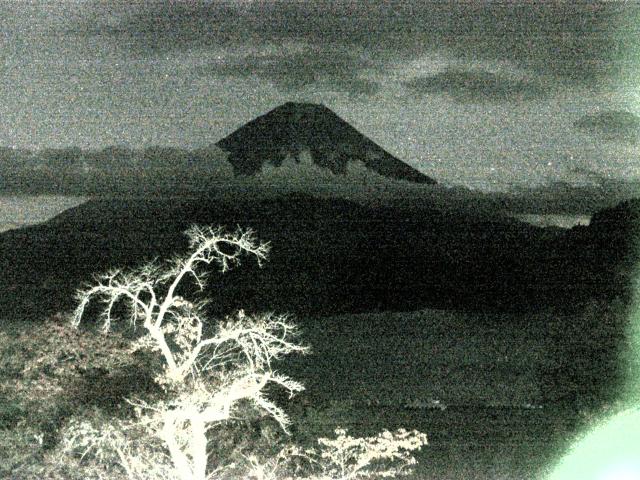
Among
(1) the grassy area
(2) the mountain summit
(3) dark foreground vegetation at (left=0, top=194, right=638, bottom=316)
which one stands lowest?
(1) the grassy area

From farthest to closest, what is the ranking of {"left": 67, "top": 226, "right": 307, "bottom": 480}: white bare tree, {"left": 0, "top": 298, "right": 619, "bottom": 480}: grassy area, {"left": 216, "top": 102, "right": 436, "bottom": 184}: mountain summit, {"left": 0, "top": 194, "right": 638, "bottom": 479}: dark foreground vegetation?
{"left": 216, "top": 102, "right": 436, "bottom": 184}: mountain summit
{"left": 0, "top": 194, "right": 638, "bottom": 479}: dark foreground vegetation
{"left": 0, "top": 298, "right": 619, "bottom": 480}: grassy area
{"left": 67, "top": 226, "right": 307, "bottom": 480}: white bare tree

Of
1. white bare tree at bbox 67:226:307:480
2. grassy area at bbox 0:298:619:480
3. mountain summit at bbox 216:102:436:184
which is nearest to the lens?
white bare tree at bbox 67:226:307:480

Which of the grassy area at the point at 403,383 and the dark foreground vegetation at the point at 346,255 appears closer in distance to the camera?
the grassy area at the point at 403,383

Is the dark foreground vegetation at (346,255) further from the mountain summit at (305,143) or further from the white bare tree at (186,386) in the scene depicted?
the white bare tree at (186,386)

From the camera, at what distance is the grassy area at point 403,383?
16.4 feet

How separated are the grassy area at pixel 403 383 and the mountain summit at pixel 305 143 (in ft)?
5.27

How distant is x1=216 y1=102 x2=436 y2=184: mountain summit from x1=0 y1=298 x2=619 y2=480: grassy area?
1.61 meters

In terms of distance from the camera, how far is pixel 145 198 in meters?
7.08

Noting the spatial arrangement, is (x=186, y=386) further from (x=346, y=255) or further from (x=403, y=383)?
(x=346, y=255)

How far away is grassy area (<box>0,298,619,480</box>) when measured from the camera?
16.4 ft

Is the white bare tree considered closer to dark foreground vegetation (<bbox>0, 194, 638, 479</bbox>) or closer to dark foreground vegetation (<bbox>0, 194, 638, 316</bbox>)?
dark foreground vegetation (<bbox>0, 194, 638, 479</bbox>)

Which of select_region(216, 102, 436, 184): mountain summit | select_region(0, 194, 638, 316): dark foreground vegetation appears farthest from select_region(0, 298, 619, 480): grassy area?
select_region(216, 102, 436, 184): mountain summit

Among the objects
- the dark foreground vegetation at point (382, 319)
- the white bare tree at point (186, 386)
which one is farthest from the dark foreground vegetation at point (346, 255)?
the white bare tree at point (186, 386)

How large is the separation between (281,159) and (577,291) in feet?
11.5
